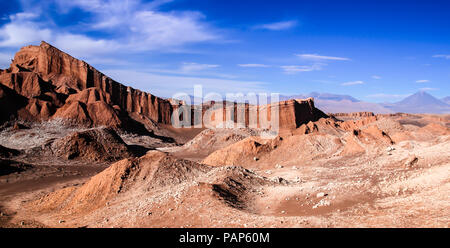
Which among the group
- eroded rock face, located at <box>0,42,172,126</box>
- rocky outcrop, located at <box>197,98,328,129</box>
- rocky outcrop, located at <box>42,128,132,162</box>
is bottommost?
rocky outcrop, located at <box>42,128,132,162</box>

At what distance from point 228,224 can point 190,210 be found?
6.10 feet

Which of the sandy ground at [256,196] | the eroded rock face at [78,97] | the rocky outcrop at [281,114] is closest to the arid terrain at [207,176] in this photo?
the sandy ground at [256,196]

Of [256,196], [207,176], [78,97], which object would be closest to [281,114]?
[78,97]

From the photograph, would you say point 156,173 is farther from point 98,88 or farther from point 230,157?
point 98,88

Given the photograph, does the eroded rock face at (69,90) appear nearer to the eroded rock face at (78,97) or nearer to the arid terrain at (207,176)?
the eroded rock face at (78,97)

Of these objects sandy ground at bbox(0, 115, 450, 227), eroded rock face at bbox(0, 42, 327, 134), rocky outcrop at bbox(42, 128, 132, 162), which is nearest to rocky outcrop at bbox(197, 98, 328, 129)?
eroded rock face at bbox(0, 42, 327, 134)

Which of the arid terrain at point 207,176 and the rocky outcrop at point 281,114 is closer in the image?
the arid terrain at point 207,176

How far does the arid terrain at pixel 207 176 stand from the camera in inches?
344

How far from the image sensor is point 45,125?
135 ft

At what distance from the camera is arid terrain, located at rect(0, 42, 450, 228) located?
874cm

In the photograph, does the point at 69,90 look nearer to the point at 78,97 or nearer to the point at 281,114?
the point at 78,97

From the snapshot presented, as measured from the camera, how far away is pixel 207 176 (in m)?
13.7

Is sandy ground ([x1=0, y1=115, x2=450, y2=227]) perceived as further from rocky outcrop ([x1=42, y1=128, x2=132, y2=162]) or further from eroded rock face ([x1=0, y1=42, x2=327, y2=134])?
eroded rock face ([x1=0, y1=42, x2=327, y2=134])

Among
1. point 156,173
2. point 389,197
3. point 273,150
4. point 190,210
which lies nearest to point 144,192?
point 156,173
